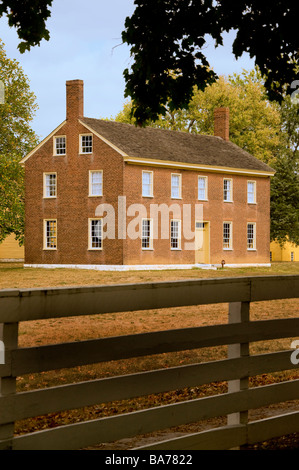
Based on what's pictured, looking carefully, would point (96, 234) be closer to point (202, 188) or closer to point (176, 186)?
point (176, 186)

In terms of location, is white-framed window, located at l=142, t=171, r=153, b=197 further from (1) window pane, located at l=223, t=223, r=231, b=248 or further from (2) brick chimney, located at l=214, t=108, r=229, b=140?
(2) brick chimney, located at l=214, t=108, r=229, b=140

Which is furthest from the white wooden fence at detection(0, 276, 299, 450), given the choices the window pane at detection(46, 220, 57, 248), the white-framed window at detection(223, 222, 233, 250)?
the white-framed window at detection(223, 222, 233, 250)

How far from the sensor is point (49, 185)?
1811 inches

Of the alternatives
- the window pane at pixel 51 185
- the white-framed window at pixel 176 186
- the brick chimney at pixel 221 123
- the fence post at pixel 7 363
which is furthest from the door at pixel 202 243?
the fence post at pixel 7 363

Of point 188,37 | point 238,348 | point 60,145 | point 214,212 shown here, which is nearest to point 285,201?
point 214,212

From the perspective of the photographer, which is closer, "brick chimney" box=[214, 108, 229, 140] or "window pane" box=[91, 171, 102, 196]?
"window pane" box=[91, 171, 102, 196]

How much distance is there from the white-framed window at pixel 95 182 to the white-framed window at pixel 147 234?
3.37 metres

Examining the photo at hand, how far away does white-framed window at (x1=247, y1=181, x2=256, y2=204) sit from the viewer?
5084 centimetres

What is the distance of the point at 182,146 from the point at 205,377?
44.4 m

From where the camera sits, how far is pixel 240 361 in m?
4.95

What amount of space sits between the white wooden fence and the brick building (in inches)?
1464

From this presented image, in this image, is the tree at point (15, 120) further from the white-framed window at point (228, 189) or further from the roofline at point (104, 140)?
the white-framed window at point (228, 189)
